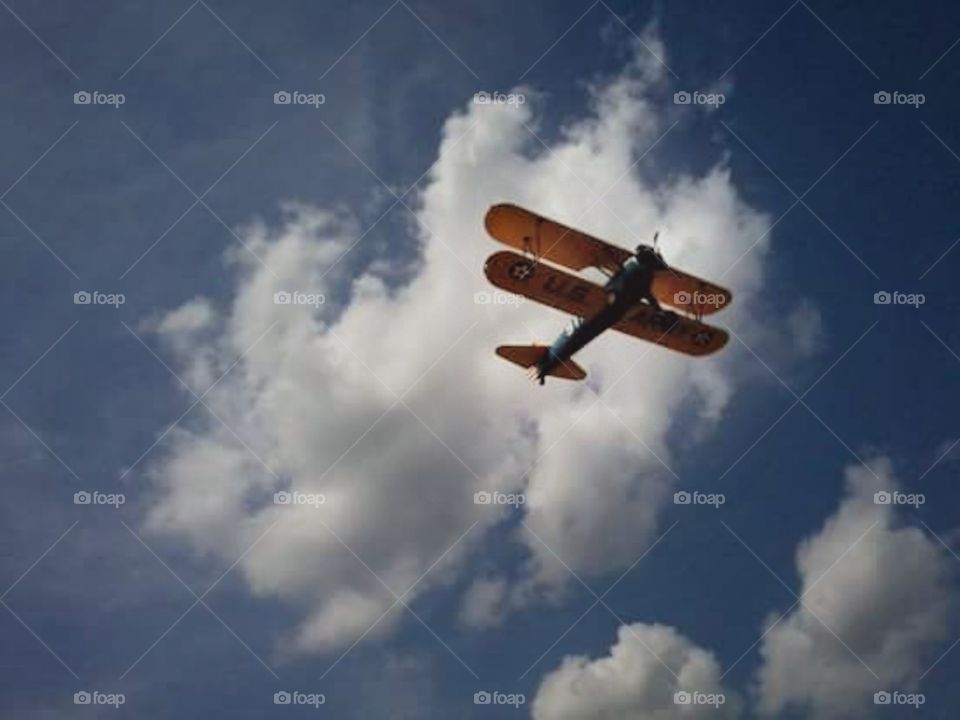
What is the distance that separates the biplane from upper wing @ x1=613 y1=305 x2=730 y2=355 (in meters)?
0.03

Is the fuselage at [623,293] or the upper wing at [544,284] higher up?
the upper wing at [544,284]

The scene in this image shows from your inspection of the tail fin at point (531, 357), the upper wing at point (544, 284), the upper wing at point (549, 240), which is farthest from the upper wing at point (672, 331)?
the tail fin at point (531, 357)

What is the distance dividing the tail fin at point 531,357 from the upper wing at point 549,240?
11.0ft

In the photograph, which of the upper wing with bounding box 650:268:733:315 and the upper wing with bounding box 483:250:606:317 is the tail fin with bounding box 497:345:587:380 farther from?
the upper wing with bounding box 650:268:733:315

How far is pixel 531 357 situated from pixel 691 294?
18.5 ft

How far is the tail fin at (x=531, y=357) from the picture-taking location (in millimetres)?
25625

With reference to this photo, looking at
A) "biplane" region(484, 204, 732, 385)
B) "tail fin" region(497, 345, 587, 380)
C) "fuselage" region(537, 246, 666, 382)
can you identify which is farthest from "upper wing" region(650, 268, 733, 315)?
"tail fin" region(497, 345, 587, 380)

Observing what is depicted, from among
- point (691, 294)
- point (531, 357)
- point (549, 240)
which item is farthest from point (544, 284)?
point (691, 294)

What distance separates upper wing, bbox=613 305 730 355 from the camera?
24297 millimetres

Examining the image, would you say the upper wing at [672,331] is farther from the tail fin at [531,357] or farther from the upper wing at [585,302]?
the tail fin at [531,357]

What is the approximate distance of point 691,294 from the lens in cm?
2522

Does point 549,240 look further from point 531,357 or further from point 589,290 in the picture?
point 531,357

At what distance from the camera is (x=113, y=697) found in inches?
802

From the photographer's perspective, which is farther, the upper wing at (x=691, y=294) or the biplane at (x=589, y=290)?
the upper wing at (x=691, y=294)
